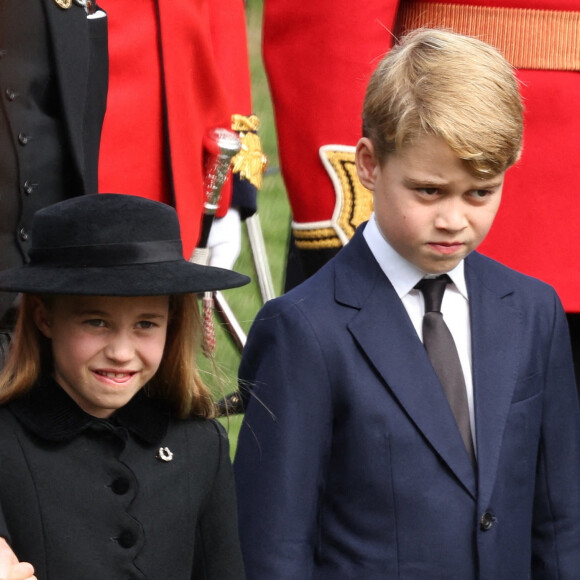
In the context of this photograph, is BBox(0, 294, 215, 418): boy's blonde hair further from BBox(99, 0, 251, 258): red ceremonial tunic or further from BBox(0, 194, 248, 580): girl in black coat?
BBox(99, 0, 251, 258): red ceremonial tunic

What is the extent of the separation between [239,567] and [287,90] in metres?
1.17

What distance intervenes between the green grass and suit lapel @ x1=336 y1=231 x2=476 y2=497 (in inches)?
10.1

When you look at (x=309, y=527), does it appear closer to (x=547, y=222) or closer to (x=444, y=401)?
(x=444, y=401)

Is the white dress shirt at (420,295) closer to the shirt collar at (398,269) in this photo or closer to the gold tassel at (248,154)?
the shirt collar at (398,269)

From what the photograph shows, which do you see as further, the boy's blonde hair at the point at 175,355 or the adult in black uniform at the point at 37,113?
the adult in black uniform at the point at 37,113

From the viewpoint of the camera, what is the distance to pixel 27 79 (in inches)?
110

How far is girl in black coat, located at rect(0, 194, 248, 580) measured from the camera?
2352mm

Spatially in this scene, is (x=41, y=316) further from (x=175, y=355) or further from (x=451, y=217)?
(x=451, y=217)

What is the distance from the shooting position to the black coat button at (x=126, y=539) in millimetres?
2406

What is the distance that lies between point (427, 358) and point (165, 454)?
1.72 feet

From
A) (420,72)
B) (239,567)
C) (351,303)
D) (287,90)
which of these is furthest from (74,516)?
(287,90)

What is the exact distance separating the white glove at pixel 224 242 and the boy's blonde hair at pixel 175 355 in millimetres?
1387

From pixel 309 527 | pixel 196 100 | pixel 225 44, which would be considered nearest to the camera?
pixel 309 527

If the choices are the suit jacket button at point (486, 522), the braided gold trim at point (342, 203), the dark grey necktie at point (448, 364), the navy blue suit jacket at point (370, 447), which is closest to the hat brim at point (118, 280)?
the navy blue suit jacket at point (370, 447)
